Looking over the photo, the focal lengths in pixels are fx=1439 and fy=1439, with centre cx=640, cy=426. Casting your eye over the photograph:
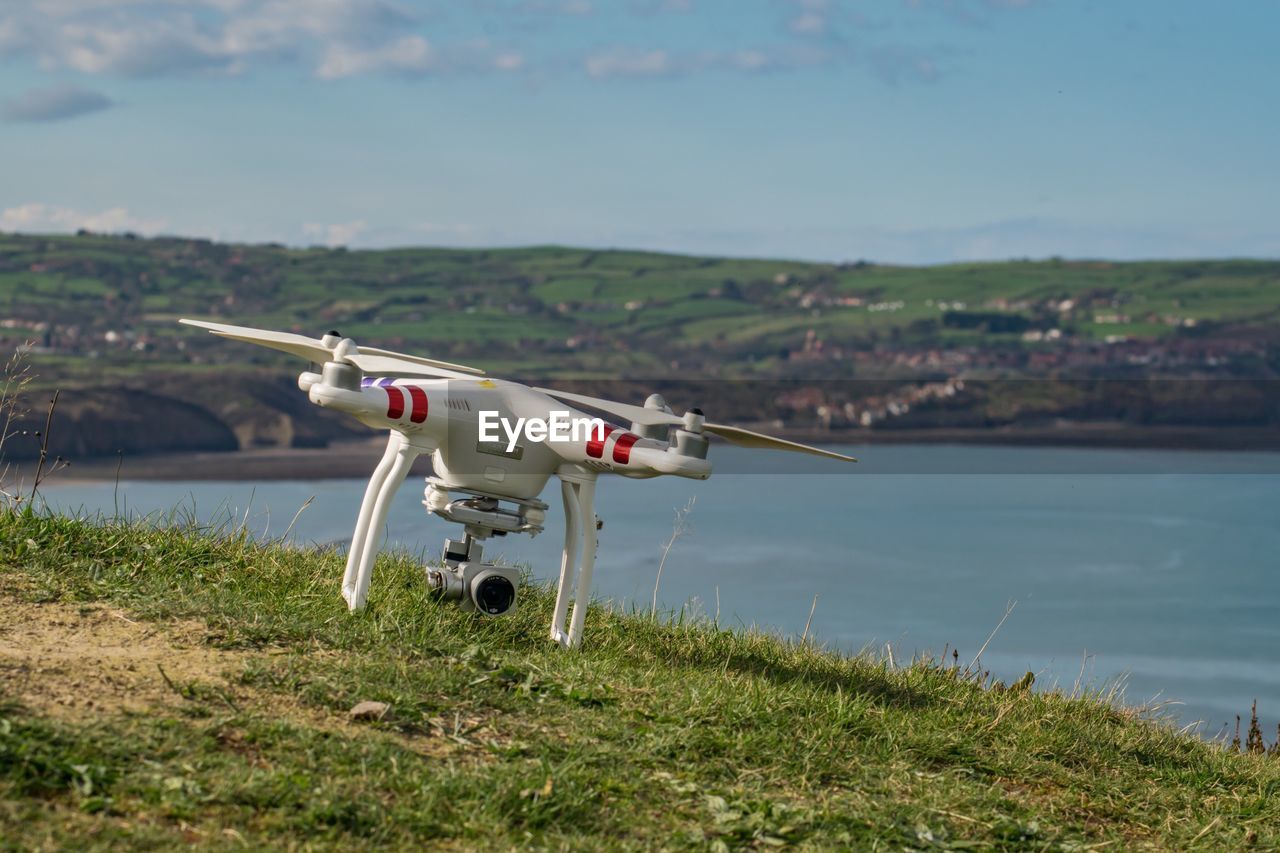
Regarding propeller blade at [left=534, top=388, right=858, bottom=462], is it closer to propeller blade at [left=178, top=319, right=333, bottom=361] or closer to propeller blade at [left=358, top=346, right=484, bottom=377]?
propeller blade at [left=358, top=346, right=484, bottom=377]

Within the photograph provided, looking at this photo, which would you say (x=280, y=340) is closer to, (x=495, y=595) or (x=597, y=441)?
(x=495, y=595)

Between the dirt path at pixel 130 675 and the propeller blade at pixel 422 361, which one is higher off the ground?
the propeller blade at pixel 422 361

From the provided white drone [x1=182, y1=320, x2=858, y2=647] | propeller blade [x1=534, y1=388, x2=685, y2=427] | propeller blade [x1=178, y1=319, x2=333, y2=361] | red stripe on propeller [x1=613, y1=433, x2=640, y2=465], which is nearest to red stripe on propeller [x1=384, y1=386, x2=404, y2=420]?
white drone [x1=182, y1=320, x2=858, y2=647]

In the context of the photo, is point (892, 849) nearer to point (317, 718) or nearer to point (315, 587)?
point (317, 718)

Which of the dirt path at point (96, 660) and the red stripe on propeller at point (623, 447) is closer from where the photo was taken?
the dirt path at point (96, 660)

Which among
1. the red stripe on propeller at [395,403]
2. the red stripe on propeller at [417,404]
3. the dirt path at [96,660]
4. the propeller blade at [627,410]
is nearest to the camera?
the dirt path at [96,660]

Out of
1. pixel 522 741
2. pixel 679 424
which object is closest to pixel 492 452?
pixel 679 424

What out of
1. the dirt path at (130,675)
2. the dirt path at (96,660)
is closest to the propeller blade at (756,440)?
the dirt path at (130,675)

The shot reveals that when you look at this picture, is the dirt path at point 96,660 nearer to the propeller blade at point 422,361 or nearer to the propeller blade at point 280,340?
the propeller blade at point 280,340

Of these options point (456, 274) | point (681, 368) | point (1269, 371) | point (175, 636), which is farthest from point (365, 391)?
point (456, 274)
